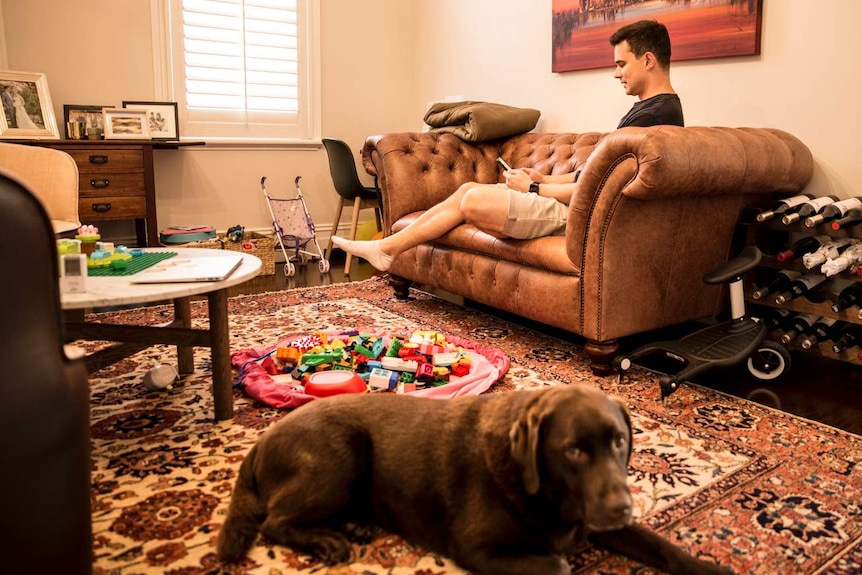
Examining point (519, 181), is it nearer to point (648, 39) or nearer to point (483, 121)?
point (648, 39)

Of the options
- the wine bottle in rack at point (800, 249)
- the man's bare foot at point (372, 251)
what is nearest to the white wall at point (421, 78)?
the wine bottle in rack at point (800, 249)

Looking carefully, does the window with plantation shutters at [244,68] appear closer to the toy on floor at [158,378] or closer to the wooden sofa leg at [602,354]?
the toy on floor at [158,378]

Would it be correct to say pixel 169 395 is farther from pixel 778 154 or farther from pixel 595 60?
pixel 595 60

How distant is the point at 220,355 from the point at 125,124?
3.08m

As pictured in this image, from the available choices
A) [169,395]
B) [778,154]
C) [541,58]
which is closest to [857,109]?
[778,154]

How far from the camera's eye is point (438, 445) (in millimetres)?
1394

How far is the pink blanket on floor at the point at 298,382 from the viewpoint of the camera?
2283mm

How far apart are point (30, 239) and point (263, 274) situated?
3.81 meters

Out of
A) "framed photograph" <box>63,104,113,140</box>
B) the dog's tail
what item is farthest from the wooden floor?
"framed photograph" <box>63,104,113,140</box>

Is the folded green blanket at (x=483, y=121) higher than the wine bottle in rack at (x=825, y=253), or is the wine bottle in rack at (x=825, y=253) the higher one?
the folded green blanket at (x=483, y=121)

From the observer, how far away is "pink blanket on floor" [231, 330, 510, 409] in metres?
2.28

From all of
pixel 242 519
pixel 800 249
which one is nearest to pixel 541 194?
pixel 800 249

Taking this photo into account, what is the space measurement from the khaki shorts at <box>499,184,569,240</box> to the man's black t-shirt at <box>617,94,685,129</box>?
0.55 m

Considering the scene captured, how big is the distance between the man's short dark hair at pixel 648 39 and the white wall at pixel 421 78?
48cm
